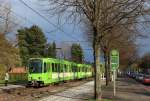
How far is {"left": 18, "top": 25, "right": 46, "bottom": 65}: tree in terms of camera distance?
110 m

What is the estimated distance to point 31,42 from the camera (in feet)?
378

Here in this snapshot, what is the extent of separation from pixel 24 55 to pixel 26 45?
308 cm

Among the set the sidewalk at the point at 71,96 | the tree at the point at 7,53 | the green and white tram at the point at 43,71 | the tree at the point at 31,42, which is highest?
the tree at the point at 31,42

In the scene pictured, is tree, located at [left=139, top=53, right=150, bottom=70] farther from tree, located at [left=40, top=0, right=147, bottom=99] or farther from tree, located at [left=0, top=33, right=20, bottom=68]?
tree, located at [left=40, top=0, right=147, bottom=99]

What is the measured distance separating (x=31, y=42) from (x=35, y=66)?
69.9 m

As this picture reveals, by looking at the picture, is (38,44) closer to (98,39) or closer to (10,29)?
(10,29)

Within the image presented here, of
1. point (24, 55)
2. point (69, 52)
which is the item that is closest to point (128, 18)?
point (24, 55)

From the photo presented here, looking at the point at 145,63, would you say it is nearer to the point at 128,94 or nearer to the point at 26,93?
the point at 128,94

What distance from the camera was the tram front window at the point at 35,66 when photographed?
149 ft

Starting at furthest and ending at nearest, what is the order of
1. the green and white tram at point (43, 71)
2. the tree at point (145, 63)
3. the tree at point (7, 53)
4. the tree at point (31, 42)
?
the tree at point (145, 63)
the tree at point (31, 42)
the tree at point (7, 53)
the green and white tram at point (43, 71)

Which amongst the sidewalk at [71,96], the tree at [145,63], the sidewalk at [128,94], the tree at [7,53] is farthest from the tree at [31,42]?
the sidewalk at [71,96]

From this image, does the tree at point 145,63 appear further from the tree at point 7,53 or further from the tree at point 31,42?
the tree at point 7,53

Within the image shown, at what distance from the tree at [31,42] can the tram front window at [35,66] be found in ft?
209

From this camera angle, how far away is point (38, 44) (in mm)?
115188
